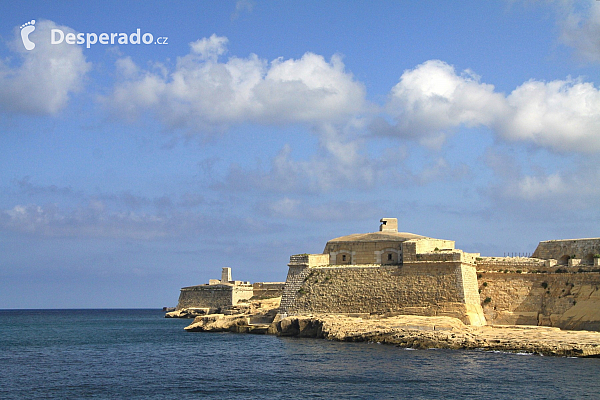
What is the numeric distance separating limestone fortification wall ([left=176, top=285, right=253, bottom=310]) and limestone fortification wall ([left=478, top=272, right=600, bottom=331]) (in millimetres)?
34021

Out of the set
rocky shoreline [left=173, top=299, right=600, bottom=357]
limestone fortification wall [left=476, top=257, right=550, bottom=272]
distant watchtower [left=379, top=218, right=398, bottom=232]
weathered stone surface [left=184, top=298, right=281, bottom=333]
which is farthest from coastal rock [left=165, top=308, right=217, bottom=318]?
limestone fortification wall [left=476, top=257, right=550, bottom=272]

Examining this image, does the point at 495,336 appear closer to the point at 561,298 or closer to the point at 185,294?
the point at 561,298

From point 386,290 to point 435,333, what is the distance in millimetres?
5961

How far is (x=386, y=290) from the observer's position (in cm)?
3525

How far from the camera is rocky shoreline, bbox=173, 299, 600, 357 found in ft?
88.4

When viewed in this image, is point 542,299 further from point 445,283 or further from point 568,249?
point 445,283

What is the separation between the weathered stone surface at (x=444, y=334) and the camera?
1058 inches

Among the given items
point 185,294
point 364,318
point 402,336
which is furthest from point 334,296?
point 185,294

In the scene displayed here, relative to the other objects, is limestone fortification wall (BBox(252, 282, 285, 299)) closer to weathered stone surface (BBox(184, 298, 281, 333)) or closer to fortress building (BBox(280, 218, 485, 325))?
weathered stone surface (BBox(184, 298, 281, 333))

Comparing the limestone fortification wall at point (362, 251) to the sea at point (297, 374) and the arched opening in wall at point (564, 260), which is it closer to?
the sea at point (297, 374)

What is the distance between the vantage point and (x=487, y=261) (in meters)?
35.9

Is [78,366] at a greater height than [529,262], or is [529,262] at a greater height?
[529,262]

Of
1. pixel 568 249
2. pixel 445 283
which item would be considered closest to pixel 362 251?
pixel 445 283

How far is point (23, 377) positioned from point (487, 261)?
2345 cm
